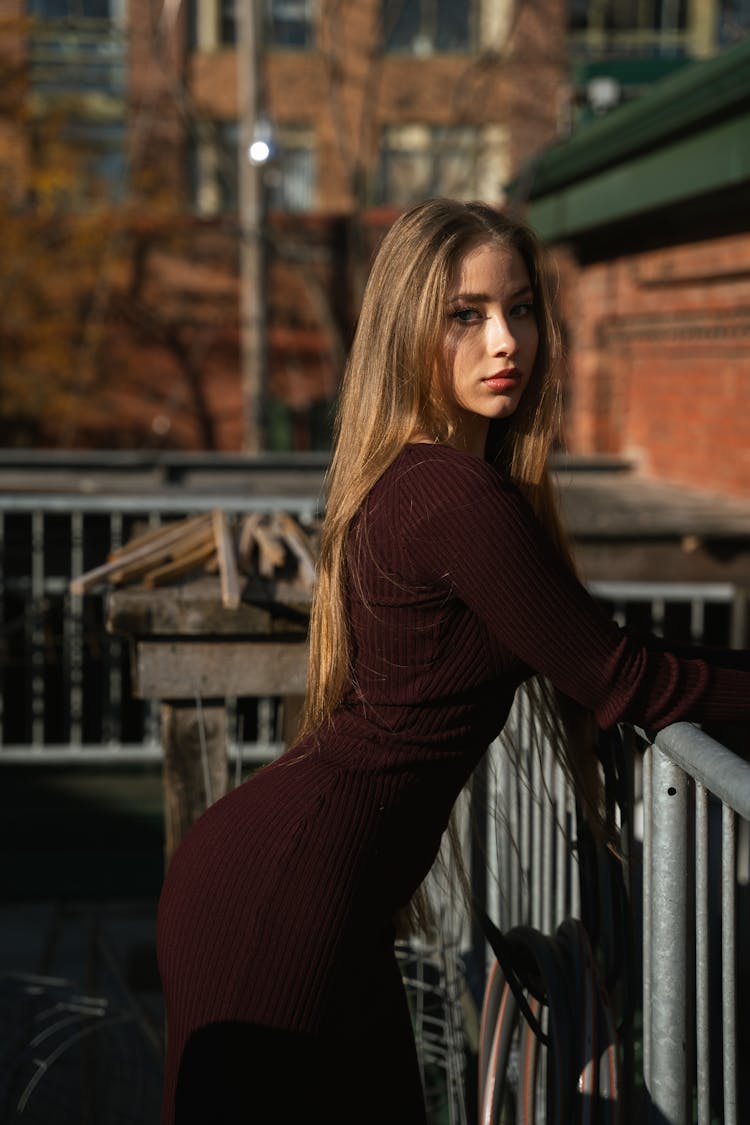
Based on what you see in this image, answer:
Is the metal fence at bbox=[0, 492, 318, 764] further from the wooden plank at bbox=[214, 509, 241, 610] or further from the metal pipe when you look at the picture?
the metal pipe

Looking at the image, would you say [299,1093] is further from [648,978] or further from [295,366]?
[295,366]

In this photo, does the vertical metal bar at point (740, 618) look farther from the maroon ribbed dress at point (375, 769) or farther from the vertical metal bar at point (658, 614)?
the maroon ribbed dress at point (375, 769)

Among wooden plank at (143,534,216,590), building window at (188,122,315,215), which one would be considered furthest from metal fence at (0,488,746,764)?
building window at (188,122,315,215)

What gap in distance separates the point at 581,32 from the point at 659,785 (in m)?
27.1

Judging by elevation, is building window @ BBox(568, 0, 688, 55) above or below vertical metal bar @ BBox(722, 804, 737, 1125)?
above

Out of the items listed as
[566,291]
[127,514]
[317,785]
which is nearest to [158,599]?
[317,785]

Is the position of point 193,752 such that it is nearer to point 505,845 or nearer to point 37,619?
point 505,845

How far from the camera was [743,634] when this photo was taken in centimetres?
591

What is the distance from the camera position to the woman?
1.97 m

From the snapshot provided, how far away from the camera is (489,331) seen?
7.08 feet

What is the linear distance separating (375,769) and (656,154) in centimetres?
Answer: 556

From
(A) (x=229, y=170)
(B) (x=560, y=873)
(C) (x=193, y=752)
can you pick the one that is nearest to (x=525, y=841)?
(B) (x=560, y=873)

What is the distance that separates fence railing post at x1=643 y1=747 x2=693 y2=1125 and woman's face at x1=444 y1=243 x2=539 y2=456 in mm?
566

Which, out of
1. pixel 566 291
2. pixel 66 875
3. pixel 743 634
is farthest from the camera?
pixel 566 291
